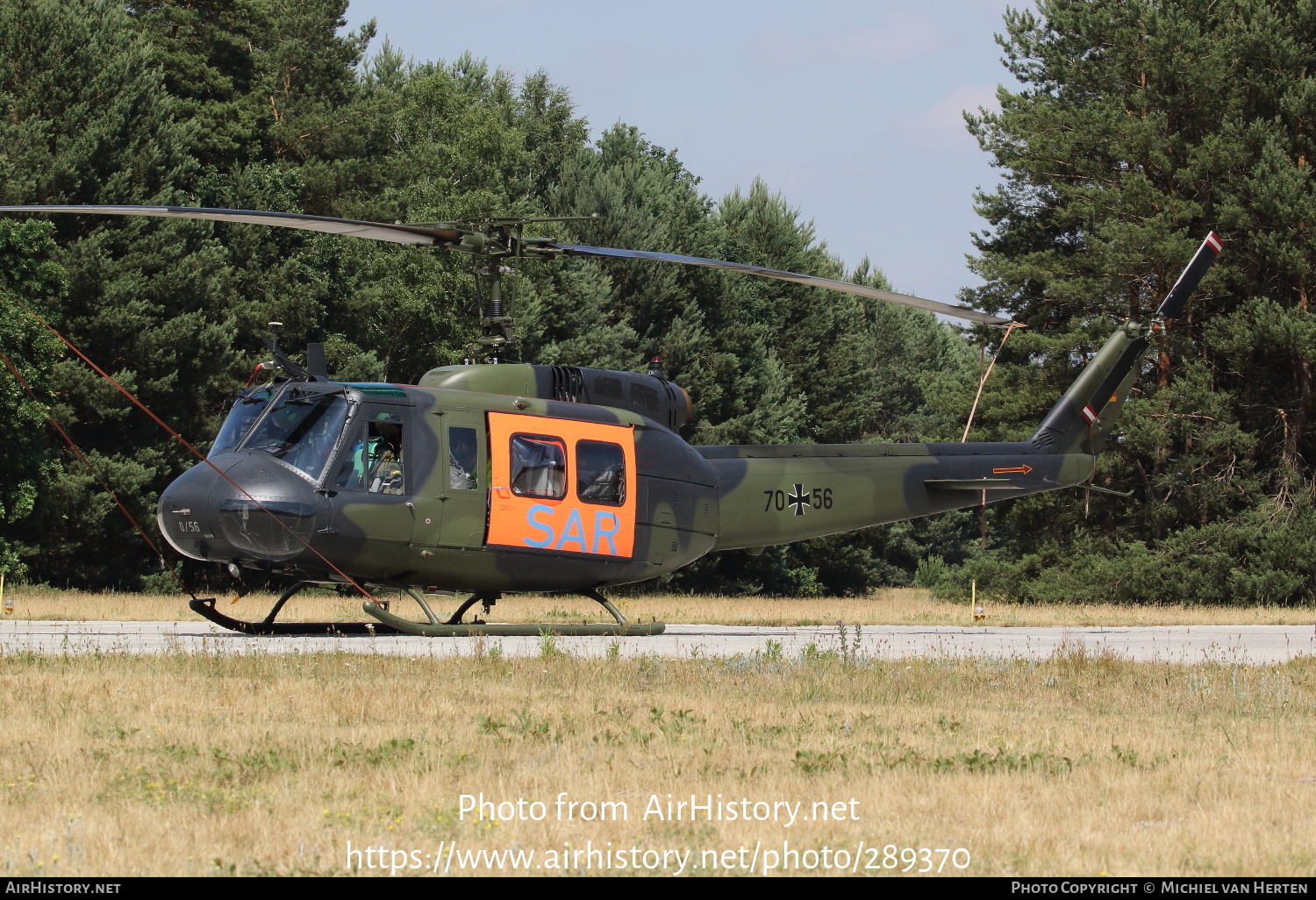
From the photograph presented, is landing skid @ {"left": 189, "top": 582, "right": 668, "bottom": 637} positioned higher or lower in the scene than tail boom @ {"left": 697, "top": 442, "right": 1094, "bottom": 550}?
lower

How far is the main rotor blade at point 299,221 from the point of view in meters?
12.1

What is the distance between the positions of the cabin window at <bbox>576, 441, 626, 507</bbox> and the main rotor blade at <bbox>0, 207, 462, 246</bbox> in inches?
110

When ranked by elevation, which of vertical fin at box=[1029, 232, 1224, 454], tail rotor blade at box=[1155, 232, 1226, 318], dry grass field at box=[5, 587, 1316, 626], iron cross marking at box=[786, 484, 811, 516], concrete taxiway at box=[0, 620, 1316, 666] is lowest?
dry grass field at box=[5, 587, 1316, 626]

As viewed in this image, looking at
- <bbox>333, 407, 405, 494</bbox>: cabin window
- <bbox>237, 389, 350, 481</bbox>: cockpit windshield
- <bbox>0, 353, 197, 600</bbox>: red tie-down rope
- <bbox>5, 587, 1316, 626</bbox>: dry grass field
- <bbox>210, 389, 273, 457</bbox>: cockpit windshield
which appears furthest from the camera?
<bbox>5, 587, 1316, 626</bbox>: dry grass field

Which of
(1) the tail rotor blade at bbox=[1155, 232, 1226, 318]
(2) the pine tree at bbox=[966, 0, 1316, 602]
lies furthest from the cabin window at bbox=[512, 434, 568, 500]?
(2) the pine tree at bbox=[966, 0, 1316, 602]

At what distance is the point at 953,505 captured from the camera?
62.0ft

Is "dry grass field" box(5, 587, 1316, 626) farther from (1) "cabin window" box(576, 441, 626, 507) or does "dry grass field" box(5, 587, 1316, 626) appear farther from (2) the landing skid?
(1) "cabin window" box(576, 441, 626, 507)

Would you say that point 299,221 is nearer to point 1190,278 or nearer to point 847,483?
point 847,483

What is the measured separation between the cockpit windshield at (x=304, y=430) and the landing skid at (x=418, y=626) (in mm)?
→ 1477

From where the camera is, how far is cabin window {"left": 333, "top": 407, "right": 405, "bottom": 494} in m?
14.3

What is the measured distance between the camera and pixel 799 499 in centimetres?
1817

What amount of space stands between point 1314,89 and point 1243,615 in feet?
57.3

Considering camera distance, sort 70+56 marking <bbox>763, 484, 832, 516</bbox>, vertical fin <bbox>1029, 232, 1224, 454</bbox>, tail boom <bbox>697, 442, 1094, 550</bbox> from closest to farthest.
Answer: tail boom <bbox>697, 442, 1094, 550</bbox> → 70+56 marking <bbox>763, 484, 832, 516</bbox> → vertical fin <bbox>1029, 232, 1224, 454</bbox>
